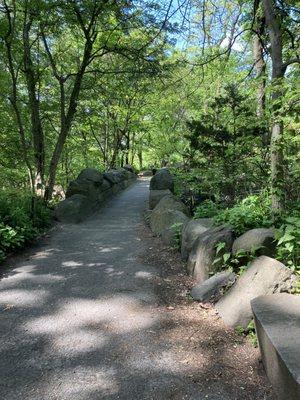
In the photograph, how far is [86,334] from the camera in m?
3.55

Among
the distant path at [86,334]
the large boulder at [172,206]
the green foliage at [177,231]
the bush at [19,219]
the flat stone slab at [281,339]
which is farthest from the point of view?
the large boulder at [172,206]

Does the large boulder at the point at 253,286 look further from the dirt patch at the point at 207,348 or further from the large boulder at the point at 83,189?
the large boulder at the point at 83,189

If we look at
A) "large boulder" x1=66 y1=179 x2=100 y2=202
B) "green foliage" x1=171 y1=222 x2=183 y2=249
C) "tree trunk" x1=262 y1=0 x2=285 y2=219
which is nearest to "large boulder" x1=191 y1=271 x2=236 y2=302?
"tree trunk" x1=262 y1=0 x2=285 y2=219

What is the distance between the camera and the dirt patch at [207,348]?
277 centimetres

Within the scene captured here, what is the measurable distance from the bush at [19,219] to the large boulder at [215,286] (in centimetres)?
333

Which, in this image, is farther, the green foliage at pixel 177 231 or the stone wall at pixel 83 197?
the stone wall at pixel 83 197

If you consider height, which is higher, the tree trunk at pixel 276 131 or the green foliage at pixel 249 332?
the tree trunk at pixel 276 131

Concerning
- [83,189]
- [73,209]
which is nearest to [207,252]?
[73,209]

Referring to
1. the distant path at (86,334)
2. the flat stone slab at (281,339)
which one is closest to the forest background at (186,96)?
the flat stone slab at (281,339)

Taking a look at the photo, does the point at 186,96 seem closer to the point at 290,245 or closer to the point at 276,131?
the point at 276,131

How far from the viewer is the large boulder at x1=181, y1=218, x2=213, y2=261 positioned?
549 cm

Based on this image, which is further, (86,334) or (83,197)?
(83,197)

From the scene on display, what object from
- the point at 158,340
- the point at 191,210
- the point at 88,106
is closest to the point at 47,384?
the point at 158,340

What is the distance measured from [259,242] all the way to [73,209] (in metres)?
5.99
